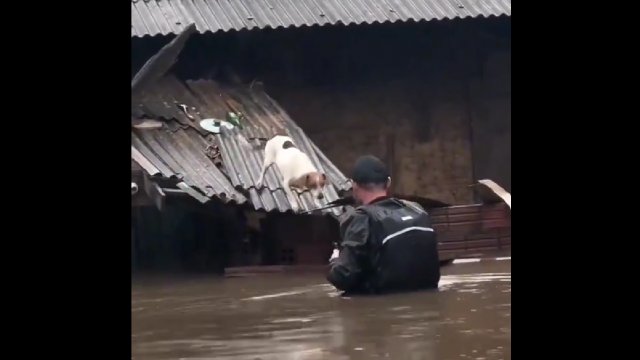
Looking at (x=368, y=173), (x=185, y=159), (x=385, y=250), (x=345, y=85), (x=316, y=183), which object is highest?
(x=345, y=85)

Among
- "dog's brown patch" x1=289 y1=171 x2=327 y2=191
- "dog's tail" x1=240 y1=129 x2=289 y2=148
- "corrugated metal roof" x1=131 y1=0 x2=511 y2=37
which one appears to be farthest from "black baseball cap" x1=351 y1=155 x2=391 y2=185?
"corrugated metal roof" x1=131 y1=0 x2=511 y2=37

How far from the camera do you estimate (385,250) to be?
16.8 ft

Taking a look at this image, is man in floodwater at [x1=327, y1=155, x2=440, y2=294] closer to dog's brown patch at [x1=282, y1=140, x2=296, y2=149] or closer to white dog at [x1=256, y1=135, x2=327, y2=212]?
white dog at [x1=256, y1=135, x2=327, y2=212]

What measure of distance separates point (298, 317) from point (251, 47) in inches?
231

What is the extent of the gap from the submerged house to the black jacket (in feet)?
13.0

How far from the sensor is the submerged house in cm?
969

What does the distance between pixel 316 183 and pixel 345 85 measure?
6.64ft

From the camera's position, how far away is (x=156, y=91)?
376 inches

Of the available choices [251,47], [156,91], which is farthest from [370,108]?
[156,91]

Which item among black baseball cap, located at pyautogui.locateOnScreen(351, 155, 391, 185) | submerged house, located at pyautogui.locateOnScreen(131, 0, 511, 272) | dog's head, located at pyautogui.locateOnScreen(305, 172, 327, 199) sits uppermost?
submerged house, located at pyautogui.locateOnScreen(131, 0, 511, 272)

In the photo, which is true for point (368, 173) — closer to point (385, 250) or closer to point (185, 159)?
point (385, 250)

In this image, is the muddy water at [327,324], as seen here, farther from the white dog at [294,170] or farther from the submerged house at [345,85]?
the submerged house at [345,85]

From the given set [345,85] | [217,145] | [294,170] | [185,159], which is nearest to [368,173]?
[294,170]

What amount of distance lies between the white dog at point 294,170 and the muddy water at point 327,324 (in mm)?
2212
